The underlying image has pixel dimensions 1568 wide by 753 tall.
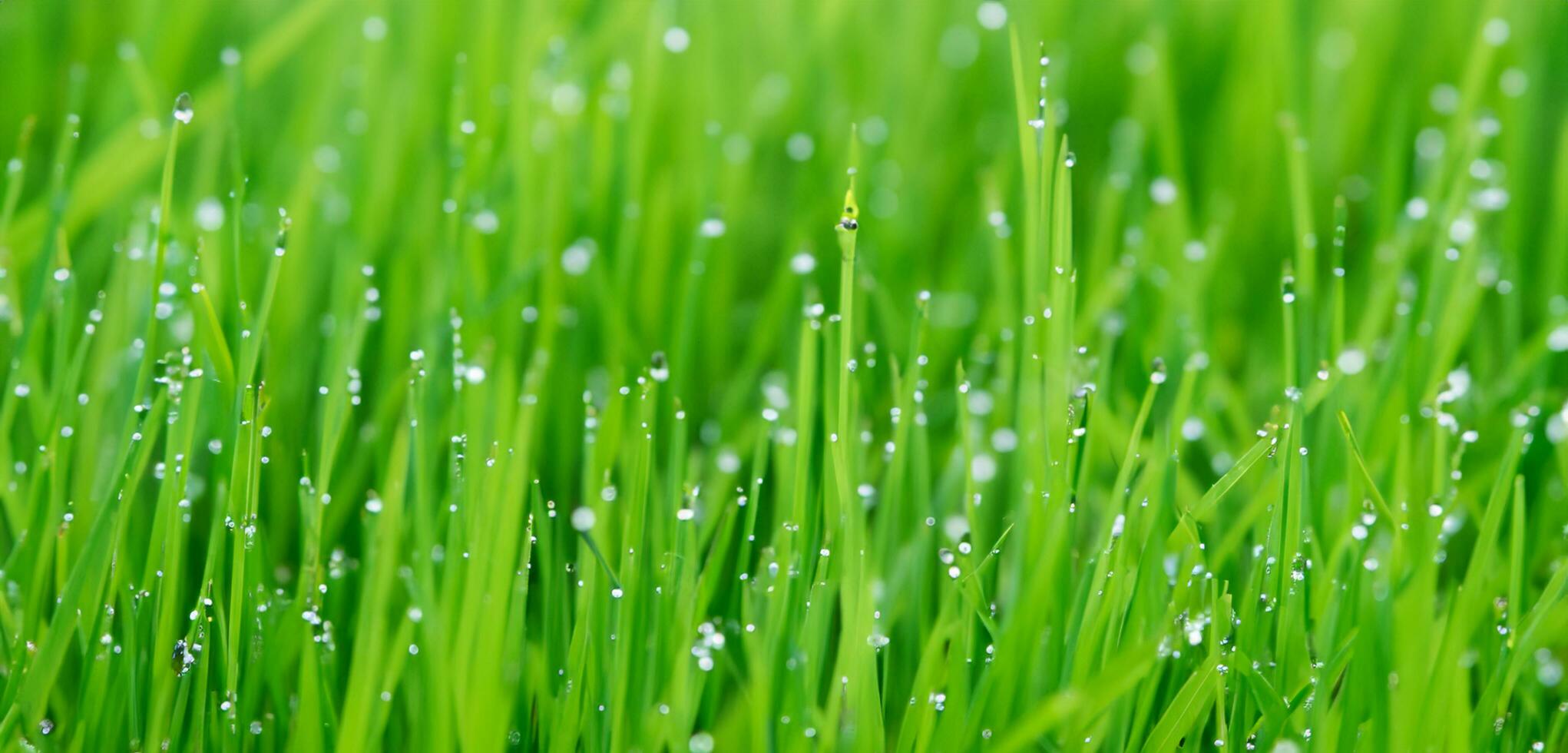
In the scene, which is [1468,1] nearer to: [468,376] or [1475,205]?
[1475,205]

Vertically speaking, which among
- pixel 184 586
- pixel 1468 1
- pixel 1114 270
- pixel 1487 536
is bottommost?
pixel 1487 536

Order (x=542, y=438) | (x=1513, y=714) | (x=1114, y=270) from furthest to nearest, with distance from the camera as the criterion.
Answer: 1. (x=1114, y=270)
2. (x=542, y=438)
3. (x=1513, y=714)

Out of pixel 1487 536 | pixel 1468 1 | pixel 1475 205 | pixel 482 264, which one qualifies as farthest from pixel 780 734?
pixel 1468 1

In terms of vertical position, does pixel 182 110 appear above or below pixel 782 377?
above

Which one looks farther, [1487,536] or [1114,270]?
[1114,270]

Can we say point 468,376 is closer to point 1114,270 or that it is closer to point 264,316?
point 264,316

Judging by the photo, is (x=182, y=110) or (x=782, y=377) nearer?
(x=182, y=110)

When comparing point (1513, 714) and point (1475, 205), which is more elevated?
point (1475, 205)

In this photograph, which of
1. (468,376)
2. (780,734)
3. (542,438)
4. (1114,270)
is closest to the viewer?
(780,734)
